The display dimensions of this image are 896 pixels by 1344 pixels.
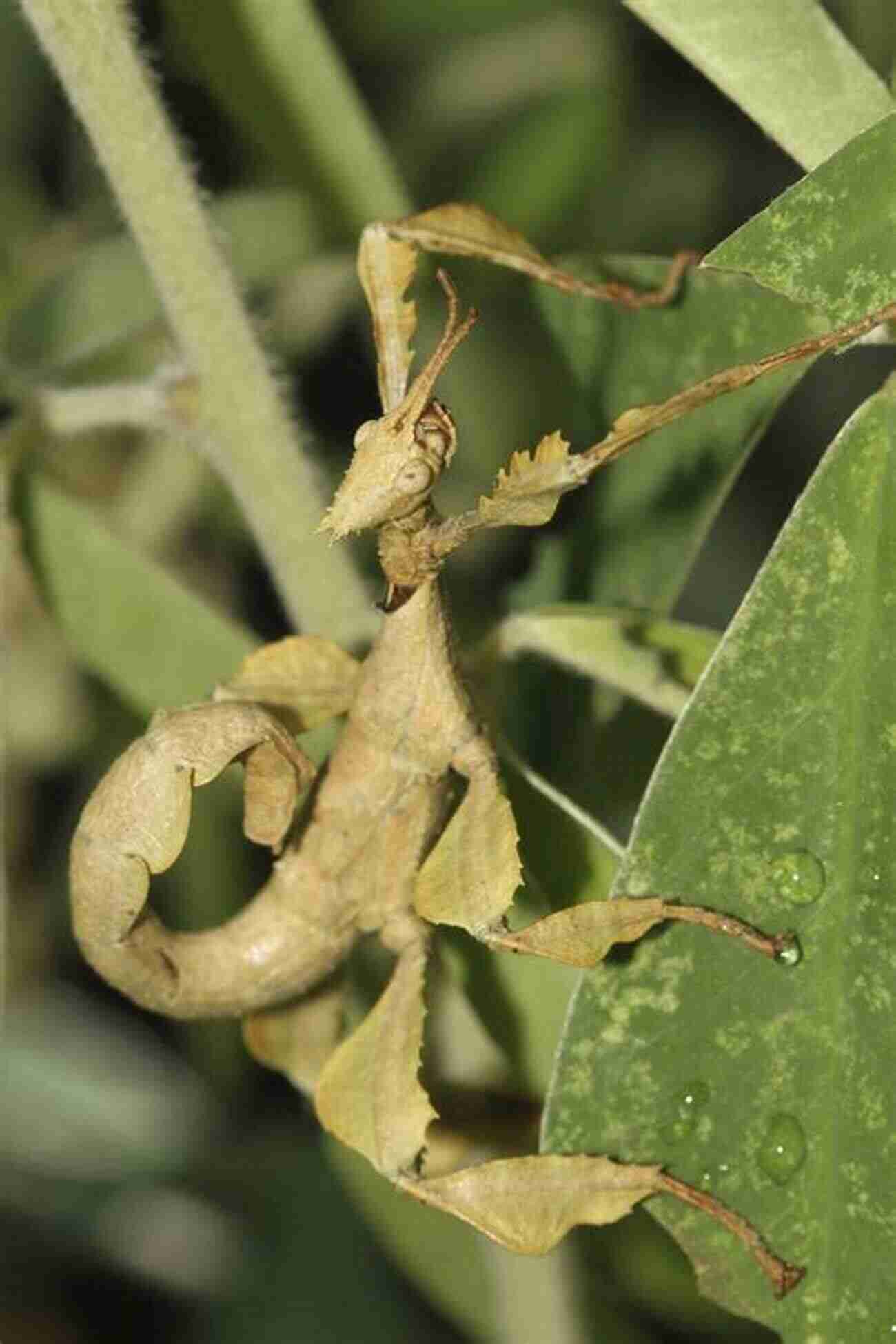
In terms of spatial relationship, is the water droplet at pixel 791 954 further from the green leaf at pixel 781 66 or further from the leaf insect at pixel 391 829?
the green leaf at pixel 781 66

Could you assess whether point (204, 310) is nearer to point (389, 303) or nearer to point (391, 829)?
point (389, 303)

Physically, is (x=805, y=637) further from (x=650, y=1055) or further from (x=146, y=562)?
(x=146, y=562)

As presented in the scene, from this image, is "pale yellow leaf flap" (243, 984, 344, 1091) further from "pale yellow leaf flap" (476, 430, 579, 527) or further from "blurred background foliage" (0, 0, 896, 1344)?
"pale yellow leaf flap" (476, 430, 579, 527)

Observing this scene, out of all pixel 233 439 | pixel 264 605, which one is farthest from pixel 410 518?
pixel 264 605

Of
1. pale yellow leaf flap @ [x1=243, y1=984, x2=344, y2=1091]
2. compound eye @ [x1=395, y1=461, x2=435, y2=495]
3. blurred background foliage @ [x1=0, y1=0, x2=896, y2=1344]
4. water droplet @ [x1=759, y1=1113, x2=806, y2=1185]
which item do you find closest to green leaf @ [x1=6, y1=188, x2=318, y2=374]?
blurred background foliage @ [x1=0, y1=0, x2=896, y2=1344]

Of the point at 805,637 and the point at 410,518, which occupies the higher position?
the point at 410,518

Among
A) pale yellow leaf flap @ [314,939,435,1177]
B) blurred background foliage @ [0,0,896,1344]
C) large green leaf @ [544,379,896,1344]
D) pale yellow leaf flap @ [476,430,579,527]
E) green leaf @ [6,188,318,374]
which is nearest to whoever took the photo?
large green leaf @ [544,379,896,1344]
